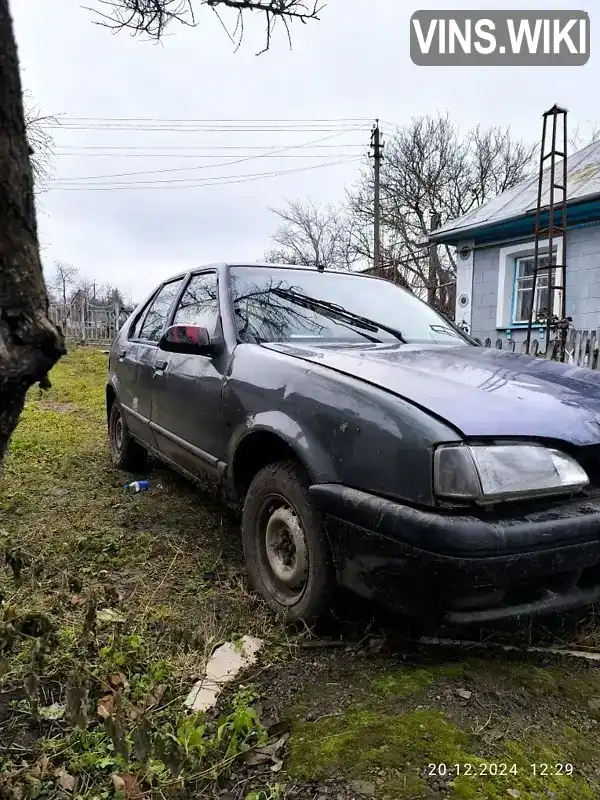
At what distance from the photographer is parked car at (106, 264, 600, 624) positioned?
1.70 m

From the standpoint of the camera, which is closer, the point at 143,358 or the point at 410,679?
the point at 410,679

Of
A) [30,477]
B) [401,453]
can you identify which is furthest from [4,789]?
[30,477]

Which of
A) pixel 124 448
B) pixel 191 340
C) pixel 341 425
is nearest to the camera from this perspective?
pixel 341 425

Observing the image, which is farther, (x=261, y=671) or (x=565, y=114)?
(x=565, y=114)

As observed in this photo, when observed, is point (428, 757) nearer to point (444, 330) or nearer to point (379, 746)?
point (379, 746)

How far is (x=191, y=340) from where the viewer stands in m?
2.82

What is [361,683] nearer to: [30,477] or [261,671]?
[261,671]

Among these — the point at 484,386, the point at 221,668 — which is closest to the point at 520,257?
the point at 484,386

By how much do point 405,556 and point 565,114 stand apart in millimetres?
9066

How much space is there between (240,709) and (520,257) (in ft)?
34.7

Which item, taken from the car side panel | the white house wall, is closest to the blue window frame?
the white house wall

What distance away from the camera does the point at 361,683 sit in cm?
186

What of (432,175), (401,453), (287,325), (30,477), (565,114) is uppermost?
(432,175)

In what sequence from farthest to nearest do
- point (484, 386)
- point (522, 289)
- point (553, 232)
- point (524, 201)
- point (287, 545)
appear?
point (524, 201), point (522, 289), point (553, 232), point (287, 545), point (484, 386)
